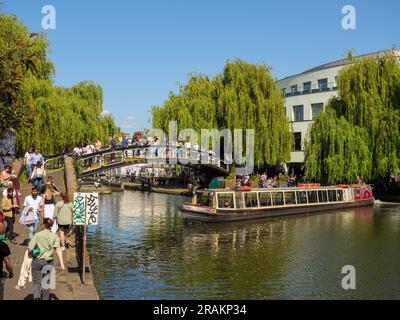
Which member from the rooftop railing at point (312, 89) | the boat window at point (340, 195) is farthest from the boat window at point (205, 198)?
the rooftop railing at point (312, 89)

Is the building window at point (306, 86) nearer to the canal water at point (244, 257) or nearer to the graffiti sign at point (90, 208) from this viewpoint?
the canal water at point (244, 257)

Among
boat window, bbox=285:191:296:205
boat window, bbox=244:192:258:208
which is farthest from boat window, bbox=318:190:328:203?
boat window, bbox=244:192:258:208

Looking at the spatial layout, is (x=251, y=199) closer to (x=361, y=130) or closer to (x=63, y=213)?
(x=361, y=130)

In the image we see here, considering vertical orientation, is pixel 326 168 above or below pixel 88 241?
above

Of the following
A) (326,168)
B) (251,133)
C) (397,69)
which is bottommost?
(326,168)

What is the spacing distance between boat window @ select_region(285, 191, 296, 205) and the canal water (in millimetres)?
2330

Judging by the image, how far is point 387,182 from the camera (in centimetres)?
5075

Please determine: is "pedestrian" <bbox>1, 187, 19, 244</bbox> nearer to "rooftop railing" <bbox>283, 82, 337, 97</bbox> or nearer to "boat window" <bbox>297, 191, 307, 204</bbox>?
"boat window" <bbox>297, 191, 307, 204</bbox>

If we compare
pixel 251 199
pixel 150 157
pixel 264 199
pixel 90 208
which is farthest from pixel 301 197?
pixel 90 208

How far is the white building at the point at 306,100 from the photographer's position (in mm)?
63938
